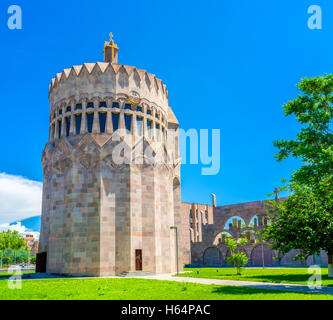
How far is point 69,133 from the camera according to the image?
38.5 meters

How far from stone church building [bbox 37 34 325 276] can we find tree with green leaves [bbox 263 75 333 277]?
14939mm

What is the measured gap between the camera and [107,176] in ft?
118

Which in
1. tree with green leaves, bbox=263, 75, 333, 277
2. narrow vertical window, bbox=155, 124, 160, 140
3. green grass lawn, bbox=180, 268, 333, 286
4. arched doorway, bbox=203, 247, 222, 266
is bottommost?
arched doorway, bbox=203, 247, 222, 266

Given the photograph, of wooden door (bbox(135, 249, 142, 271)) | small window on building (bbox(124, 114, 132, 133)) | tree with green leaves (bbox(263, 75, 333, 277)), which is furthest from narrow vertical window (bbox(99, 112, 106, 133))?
tree with green leaves (bbox(263, 75, 333, 277))

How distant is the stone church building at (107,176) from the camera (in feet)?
113

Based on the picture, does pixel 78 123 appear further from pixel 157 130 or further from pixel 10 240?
pixel 10 240

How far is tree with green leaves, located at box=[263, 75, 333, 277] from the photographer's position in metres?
19.9

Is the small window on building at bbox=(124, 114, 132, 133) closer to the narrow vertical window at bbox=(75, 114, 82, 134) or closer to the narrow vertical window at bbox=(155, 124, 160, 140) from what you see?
the narrow vertical window at bbox=(155, 124, 160, 140)

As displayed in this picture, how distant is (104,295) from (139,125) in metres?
25.4

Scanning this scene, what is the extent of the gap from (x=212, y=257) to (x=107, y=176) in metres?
44.3

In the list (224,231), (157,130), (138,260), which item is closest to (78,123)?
(157,130)

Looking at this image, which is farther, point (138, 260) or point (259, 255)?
point (259, 255)

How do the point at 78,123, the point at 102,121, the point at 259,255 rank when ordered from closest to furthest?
the point at 102,121
the point at 78,123
the point at 259,255

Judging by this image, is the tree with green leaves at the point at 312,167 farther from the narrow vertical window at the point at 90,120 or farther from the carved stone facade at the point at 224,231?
the carved stone facade at the point at 224,231
